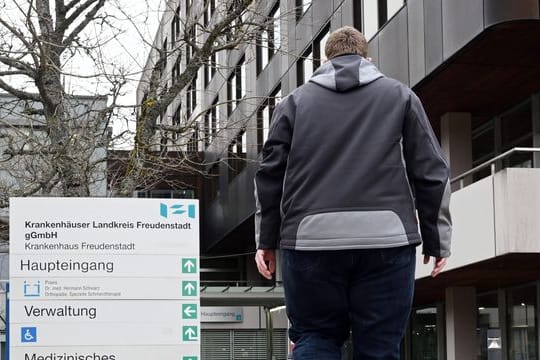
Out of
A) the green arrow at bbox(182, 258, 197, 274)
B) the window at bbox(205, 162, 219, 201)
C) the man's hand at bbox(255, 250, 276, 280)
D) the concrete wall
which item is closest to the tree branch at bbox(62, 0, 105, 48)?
the concrete wall

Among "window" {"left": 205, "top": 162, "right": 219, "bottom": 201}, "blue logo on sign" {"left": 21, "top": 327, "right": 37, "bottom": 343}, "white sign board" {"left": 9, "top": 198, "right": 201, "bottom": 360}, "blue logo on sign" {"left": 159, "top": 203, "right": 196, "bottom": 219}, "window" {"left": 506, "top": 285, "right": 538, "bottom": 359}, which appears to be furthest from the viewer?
"window" {"left": 205, "top": 162, "right": 219, "bottom": 201}

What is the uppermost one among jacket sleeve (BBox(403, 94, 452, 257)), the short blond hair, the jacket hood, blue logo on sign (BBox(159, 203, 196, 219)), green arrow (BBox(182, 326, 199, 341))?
the short blond hair

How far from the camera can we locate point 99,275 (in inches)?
383

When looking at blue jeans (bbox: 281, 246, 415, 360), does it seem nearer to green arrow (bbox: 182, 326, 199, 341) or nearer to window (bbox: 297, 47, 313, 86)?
green arrow (bbox: 182, 326, 199, 341)

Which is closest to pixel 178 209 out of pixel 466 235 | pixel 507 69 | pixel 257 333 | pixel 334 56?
pixel 334 56

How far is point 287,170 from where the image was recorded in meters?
3.79

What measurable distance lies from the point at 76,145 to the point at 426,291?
1218 centimetres

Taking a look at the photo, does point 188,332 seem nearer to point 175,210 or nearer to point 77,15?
point 175,210

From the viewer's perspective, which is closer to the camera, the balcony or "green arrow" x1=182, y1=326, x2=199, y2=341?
"green arrow" x1=182, y1=326, x2=199, y2=341

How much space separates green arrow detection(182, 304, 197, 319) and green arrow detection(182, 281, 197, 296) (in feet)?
0.34

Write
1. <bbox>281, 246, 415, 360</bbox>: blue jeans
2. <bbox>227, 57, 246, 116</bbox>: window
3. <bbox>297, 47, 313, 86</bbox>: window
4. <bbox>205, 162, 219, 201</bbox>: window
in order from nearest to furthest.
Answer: <bbox>281, 246, 415, 360</bbox>: blue jeans → <bbox>297, 47, 313, 86</bbox>: window → <bbox>227, 57, 246, 116</bbox>: window → <bbox>205, 162, 219, 201</bbox>: window

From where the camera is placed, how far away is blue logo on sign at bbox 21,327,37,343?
969 centimetres

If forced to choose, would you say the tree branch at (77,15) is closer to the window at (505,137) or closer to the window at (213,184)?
the window at (505,137)

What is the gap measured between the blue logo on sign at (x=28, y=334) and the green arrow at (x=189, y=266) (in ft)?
4.42
